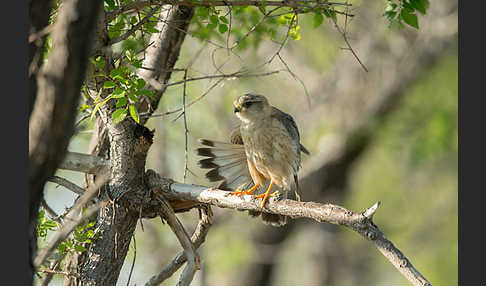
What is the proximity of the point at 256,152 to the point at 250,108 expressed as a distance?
1.42 feet

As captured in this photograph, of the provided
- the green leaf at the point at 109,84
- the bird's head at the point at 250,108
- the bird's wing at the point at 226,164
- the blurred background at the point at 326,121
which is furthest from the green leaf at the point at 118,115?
the blurred background at the point at 326,121

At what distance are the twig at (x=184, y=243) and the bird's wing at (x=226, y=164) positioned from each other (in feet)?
2.60

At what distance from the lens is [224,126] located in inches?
442

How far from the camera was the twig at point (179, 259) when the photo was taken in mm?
3770

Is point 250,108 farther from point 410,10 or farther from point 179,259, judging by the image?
point 410,10

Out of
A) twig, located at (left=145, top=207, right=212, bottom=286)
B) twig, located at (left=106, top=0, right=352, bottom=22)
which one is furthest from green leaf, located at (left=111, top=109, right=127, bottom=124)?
twig, located at (left=145, top=207, right=212, bottom=286)

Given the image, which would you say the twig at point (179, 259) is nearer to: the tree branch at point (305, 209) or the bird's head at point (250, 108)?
the tree branch at point (305, 209)

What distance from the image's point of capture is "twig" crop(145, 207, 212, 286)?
3.77 m

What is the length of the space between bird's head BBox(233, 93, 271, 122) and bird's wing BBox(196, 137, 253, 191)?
0.24 meters

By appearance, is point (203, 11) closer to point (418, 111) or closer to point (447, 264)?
point (418, 111)

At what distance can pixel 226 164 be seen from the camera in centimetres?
461

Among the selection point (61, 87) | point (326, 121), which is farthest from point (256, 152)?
point (326, 121)

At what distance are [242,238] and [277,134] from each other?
7.60 metres

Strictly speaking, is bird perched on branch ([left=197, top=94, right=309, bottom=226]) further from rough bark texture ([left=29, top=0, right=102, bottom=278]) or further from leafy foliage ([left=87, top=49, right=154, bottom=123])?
rough bark texture ([left=29, top=0, right=102, bottom=278])
